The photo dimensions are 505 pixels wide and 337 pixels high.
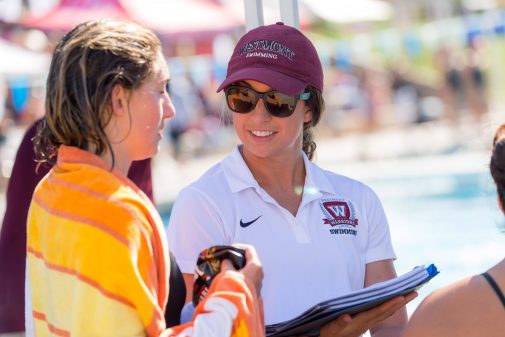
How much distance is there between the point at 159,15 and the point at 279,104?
17.7 meters

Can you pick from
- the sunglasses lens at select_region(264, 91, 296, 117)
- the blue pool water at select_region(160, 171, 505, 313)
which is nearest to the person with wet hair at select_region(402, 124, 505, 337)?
the sunglasses lens at select_region(264, 91, 296, 117)

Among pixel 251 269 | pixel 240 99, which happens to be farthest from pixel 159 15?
pixel 251 269

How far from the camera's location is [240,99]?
2818 millimetres

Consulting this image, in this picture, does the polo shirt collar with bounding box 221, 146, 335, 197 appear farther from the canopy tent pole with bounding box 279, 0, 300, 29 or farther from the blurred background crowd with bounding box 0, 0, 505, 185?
the blurred background crowd with bounding box 0, 0, 505, 185

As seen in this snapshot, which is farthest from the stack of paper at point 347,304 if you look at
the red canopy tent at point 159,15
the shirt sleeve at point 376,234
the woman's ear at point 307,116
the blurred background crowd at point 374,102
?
the red canopy tent at point 159,15

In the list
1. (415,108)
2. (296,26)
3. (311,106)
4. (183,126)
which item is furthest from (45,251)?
(415,108)

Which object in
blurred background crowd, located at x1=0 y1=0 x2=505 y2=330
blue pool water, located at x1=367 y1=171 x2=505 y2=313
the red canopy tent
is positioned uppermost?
the red canopy tent

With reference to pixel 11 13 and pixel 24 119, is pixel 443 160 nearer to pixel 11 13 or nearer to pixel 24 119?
pixel 24 119

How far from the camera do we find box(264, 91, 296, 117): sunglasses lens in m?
2.81

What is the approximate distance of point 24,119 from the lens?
69.1 feet

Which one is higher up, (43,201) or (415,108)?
(43,201)

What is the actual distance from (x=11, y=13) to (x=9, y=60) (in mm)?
6305

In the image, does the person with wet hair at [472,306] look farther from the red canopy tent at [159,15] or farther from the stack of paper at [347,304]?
the red canopy tent at [159,15]

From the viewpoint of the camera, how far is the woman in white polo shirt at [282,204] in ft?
8.84
